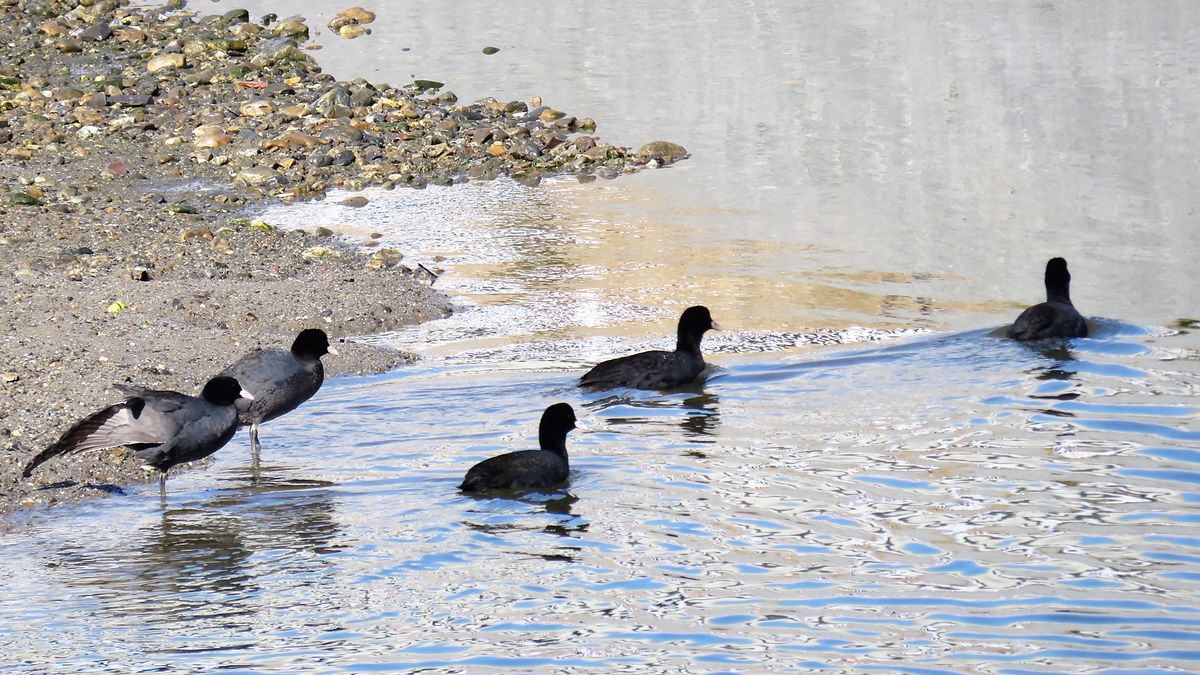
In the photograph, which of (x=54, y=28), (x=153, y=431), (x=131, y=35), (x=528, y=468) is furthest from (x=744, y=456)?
(x=54, y=28)

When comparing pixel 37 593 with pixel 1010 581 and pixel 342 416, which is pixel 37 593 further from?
pixel 1010 581

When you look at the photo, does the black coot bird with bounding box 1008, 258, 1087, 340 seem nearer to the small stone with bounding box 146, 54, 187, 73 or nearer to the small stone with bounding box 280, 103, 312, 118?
A: the small stone with bounding box 280, 103, 312, 118

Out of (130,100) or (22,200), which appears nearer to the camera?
(22,200)

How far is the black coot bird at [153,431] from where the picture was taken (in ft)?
32.1

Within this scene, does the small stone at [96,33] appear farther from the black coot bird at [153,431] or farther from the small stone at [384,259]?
the black coot bird at [153,431]

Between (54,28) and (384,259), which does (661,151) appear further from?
(54,28)

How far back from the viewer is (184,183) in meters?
20.0

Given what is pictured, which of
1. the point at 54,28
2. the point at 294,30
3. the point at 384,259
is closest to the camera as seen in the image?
the point at 384,259

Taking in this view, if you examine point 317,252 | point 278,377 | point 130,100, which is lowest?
point 278,377

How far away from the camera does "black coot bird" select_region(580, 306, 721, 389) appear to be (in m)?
12.2

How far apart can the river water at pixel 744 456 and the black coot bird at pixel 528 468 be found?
119 mm

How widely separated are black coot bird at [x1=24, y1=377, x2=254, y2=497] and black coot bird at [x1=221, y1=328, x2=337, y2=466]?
78cm

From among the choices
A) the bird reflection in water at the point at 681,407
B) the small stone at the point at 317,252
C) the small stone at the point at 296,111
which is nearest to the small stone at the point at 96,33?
the small stone at the point at 296,111

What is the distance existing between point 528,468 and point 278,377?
2.17 m
